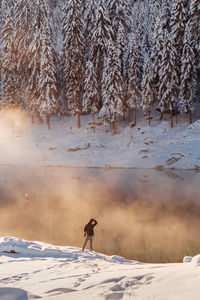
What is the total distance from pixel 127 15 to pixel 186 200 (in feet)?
134

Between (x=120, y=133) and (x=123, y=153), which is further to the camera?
(x=120, y=133)

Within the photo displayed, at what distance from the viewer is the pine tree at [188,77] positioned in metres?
41.6

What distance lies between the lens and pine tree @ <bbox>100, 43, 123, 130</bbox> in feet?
141

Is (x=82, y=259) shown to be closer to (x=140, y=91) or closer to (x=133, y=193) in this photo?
(x=133, y=193)

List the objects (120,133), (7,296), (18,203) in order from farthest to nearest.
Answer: (120,133) → (18,203) → (7,296)

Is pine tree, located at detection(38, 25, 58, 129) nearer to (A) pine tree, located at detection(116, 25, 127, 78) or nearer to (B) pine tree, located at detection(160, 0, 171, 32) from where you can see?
(A) pine tree, located at detection(116, 25, 127, 78)

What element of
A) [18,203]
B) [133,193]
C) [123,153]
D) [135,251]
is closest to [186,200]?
[133,193]

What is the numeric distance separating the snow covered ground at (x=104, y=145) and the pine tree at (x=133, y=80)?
10.9ft

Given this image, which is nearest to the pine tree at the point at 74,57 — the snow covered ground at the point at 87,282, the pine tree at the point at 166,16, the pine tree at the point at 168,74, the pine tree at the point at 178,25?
the pine tree at the point at 168,74

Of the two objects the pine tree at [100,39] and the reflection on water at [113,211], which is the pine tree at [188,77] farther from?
the reflection on water at [113,211]

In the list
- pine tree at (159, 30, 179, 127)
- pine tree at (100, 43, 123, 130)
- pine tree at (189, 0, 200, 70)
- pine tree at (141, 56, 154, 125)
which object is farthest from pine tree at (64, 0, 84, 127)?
pine tree at (189, 0, 200, 70)

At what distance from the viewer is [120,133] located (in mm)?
43312

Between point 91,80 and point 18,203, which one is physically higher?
point 91,80

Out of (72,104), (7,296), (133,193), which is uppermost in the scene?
(72,104)
